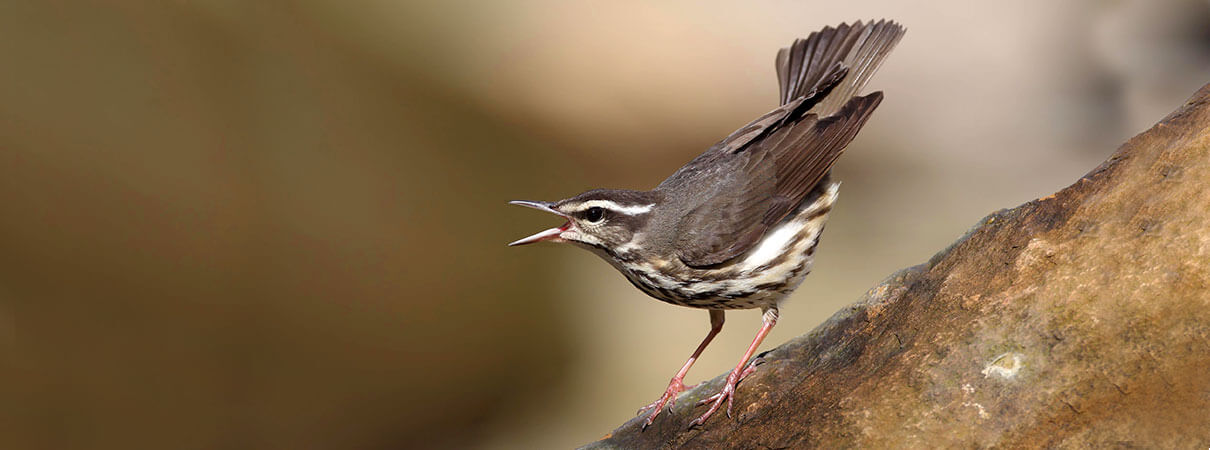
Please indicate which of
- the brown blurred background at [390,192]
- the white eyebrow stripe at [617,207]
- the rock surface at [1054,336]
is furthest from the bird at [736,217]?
the brown blurred background at [390,192]

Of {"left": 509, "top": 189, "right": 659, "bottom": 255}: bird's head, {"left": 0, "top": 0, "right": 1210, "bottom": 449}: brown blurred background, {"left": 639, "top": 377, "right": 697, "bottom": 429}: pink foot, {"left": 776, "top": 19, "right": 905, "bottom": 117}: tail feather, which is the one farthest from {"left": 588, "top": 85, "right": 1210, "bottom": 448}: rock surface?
{"left": 0, "top": 0, "right": 1210, "bottom": 449}: brown blurred background

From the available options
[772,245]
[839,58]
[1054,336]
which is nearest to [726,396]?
[772,245]

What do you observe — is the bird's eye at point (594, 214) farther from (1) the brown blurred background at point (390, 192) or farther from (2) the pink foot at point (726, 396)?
(1) the brown blurred background at point (390, 192)

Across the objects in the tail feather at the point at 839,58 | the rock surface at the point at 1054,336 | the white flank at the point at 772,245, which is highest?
the tail feather at the point at 839,58

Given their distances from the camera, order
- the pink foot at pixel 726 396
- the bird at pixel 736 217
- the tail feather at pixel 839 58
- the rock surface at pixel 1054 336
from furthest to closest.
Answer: the tail feather at pixel 839 58, the bird at pixel 736 217, the pink foot at pixel 726 396, the rock surface at pixel 1054 336

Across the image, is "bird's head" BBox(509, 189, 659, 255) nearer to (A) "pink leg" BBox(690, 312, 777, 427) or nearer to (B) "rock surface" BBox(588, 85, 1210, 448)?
(A) "pink leg" BBox(690, 312, 777, 427)

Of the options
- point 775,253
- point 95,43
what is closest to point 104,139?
point 95,43
